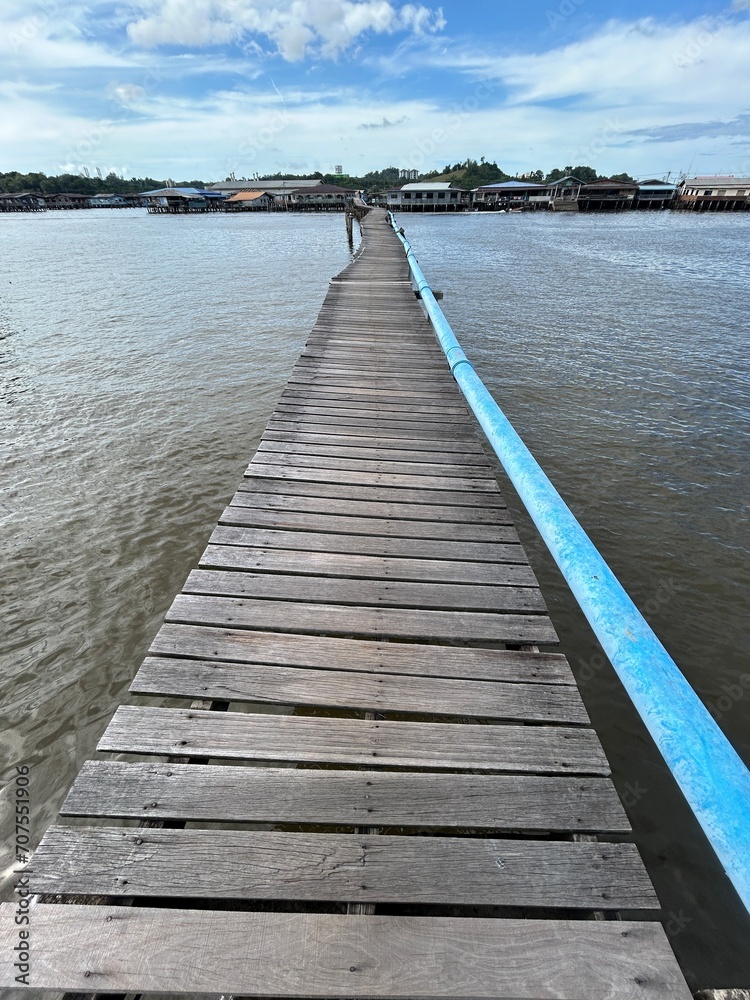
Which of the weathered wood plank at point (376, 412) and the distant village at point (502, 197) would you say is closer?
the weathered wood plank at point (376, 412)

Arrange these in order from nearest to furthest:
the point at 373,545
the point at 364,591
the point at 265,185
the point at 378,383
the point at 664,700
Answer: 1. the point at 664,700
2. the point at 364,591
3. the point at 373,545
4. the point at 378,383
5. the point at 265,185

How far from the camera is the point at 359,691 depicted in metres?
2.53

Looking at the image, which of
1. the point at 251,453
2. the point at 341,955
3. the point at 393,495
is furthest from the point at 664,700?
the point at 251,453

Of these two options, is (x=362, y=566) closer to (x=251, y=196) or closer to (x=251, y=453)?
(x=251, y=453)

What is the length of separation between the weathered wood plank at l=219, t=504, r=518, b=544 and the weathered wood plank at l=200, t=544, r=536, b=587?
0.30 metres

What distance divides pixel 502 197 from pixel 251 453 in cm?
11619

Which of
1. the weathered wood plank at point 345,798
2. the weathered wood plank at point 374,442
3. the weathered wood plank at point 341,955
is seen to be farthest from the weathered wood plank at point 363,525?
the weathered wood plank at point 341,955

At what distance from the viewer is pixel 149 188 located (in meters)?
159

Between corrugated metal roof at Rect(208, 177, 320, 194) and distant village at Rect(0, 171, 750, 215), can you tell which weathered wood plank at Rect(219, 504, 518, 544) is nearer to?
distant village at Rect(0, 171, 750, 215)

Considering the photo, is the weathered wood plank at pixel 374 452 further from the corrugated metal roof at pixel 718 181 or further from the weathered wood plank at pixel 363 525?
the corrugated metal roof at pixel 718 181

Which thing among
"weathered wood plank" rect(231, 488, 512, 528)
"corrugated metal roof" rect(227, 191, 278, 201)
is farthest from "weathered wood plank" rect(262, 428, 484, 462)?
"corrugated metal roof" rect(227, 191, 278, 201)

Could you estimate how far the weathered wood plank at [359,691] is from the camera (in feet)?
8.07

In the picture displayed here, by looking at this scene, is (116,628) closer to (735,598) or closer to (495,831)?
(495,831)

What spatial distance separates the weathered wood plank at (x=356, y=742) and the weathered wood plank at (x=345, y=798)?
2.4 inches
